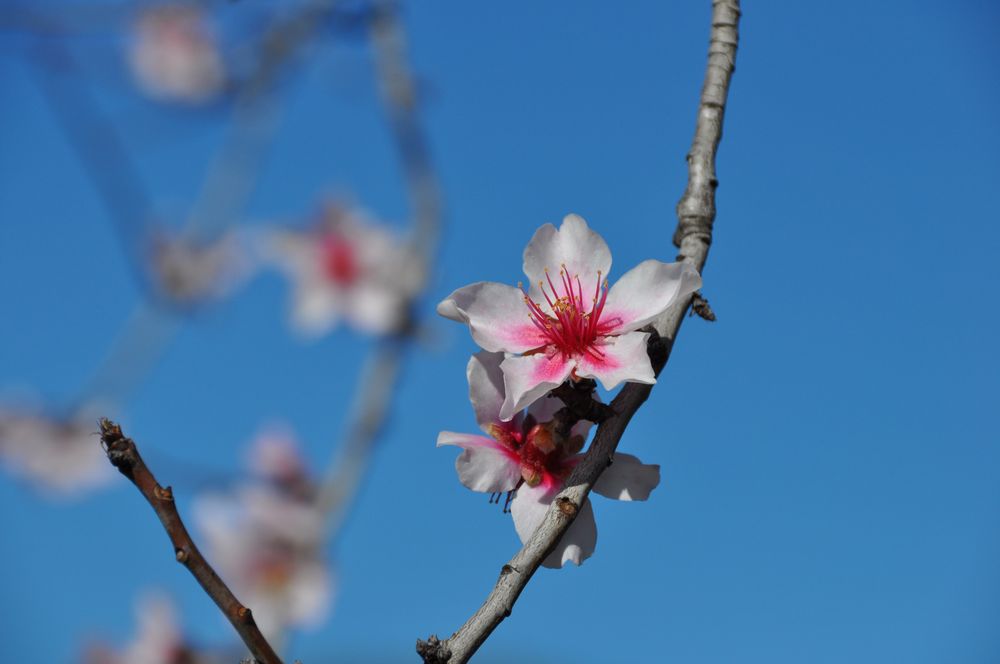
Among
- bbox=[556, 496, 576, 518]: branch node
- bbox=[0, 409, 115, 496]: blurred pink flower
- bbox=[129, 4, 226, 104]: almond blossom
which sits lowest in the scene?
bbox=[556, 496, 576, 518]: branch node

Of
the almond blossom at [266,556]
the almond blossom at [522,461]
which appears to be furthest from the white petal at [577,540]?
the almond blossom at [266,556]

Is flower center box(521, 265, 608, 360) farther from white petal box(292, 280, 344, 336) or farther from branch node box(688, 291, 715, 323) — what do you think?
white petal box(292, 280, 344, 336)

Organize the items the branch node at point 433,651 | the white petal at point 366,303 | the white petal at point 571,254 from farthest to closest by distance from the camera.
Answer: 1. the white petal at point 366,303
2. the white petal at point 571,254
3. the branch node at point 433,651

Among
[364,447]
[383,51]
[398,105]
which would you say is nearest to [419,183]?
[398,105]

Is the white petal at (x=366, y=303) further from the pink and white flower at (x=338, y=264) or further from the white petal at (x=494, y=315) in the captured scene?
the white petal at (x=494, y=315)

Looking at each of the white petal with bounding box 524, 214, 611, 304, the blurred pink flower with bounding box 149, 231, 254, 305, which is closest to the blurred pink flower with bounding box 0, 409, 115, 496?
the blurred pink flower with bounding box 149, 231, 254, 305
